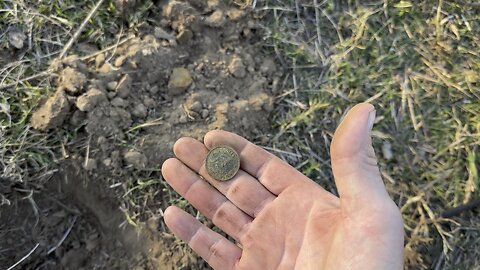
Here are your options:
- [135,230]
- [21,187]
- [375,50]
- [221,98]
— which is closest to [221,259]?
[135,230]

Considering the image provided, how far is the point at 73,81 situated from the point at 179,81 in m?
0.54

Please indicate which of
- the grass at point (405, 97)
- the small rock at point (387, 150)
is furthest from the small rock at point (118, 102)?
the small rock at point (387, 150)

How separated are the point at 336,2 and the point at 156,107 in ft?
4.19

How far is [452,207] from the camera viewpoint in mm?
3096

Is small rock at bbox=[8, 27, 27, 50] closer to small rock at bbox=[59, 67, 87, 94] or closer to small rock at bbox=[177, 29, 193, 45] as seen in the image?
small rock at bbox=[59, 67, 87, 94]

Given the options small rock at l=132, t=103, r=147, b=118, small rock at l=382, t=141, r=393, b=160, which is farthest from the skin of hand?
small rock at l=382, t=141, r=393, b=160

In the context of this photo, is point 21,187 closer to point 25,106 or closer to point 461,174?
point 25,106

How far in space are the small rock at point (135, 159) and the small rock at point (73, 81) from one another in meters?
0.41

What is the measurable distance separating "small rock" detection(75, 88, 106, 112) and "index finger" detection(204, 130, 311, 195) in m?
0.59

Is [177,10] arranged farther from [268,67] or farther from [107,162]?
[107,162]

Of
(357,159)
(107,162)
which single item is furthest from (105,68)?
(357,159)

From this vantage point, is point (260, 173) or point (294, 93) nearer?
point (260, 173)

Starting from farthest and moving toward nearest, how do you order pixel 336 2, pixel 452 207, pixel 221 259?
pixel 336 2, pixel 452 207, pixel 221 259

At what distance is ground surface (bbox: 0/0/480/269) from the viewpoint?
288 cm
